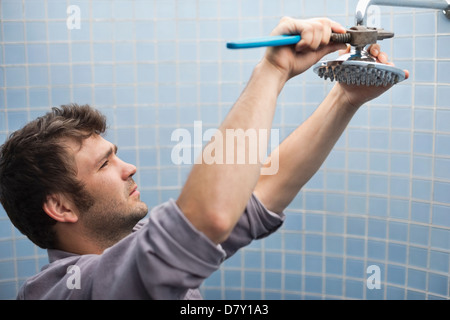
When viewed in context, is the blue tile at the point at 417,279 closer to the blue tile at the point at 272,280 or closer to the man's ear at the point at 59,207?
the blue tile at the point at 272,280

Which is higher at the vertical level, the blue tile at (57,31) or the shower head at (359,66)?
the blue tile at (57,31)

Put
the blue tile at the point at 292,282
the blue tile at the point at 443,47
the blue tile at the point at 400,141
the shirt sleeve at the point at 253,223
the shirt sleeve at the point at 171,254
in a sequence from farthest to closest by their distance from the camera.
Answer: the blue tile at the point at 292,282, the blue tile at the point at 400,141, the blue tile at the point at 443,47, the shirt sleeve at the point at 253,223, the shirt sleeve at the point at 171,254

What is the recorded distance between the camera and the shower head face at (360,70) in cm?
63

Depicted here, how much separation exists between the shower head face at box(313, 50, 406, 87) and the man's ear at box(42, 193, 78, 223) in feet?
1.52

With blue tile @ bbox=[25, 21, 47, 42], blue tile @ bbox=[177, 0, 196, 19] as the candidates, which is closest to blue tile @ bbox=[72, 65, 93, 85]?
blue tile @ bbox=[25, 21, 47, 42]

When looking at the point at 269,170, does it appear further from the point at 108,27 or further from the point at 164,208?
the point at 108,27

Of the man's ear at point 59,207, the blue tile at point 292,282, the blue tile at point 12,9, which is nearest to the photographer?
the man's ear at point 59,207

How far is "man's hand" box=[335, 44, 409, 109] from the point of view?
718 mm

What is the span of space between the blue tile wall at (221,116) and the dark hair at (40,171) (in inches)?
25.5

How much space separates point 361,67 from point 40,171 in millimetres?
522

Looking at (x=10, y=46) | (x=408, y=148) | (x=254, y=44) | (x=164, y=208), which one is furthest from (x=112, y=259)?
(x=10, y=46)

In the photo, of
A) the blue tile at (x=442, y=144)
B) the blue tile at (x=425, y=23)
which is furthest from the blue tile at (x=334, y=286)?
the blue tile at (x=425, y=23)

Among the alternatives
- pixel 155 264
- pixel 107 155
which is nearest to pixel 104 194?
pixel 107 155

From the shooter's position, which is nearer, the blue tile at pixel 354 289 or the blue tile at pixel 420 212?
the blue tile at pixel 420 212
